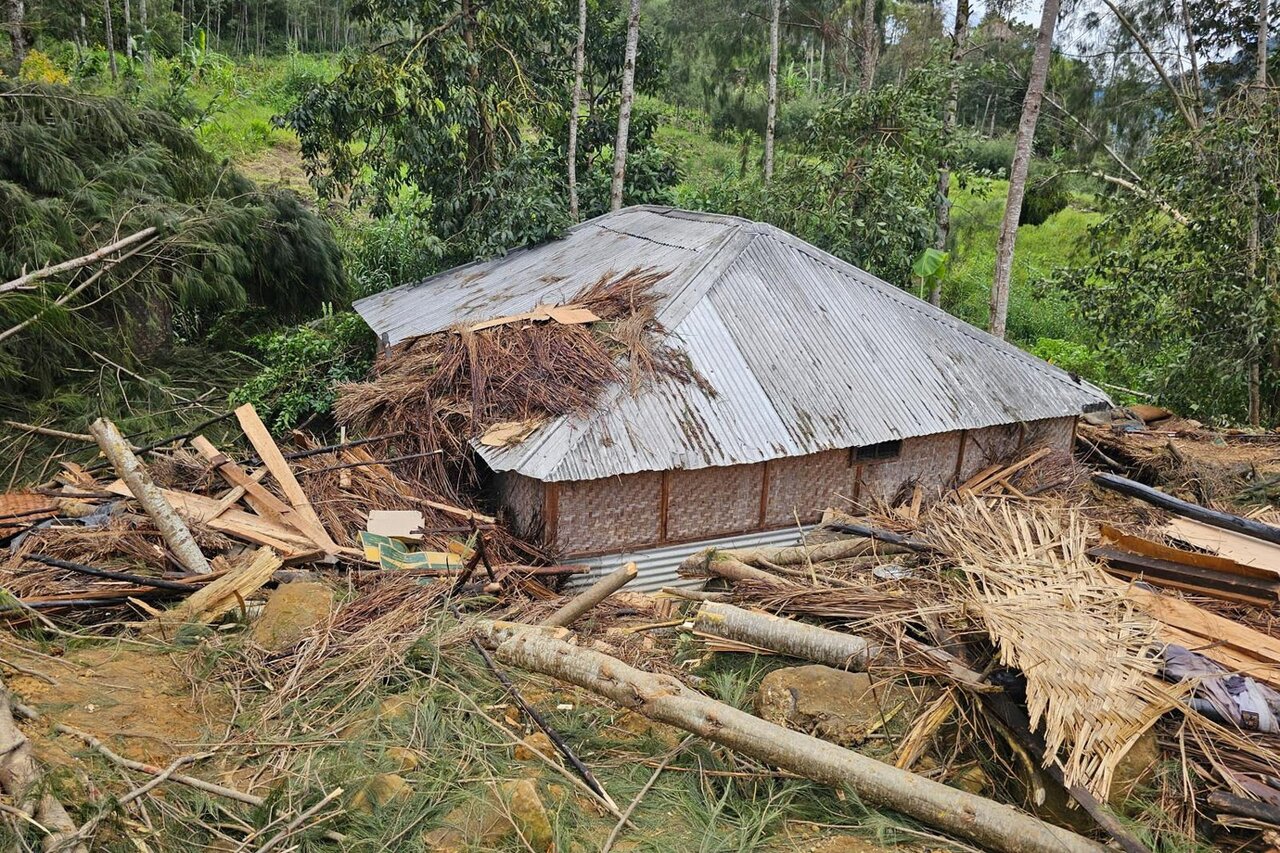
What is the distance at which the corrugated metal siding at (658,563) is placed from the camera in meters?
8.44

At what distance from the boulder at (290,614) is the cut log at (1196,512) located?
314 inches

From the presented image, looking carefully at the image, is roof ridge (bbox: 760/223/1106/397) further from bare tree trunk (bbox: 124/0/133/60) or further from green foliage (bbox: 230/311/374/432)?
bare tree trunk (bbox: 124/0/133/60)

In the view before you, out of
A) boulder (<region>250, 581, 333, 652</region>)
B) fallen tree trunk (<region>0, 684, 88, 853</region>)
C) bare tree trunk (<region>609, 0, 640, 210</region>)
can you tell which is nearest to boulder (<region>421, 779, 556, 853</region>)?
fallen tree trunk (<region>0, 684, 88, 853</region>)

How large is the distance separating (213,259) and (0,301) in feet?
15.3

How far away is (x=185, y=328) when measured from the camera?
15.0 m

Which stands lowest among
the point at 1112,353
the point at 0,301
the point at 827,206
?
the point at 1112,353

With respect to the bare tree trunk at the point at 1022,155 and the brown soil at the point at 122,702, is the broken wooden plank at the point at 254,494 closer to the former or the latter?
the brown soil at the point at 122,702

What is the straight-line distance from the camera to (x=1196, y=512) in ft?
26.1

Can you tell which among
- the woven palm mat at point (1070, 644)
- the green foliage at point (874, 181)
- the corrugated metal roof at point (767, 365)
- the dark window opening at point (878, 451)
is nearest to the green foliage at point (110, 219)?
the corrugated metal roof at point (767, 365)

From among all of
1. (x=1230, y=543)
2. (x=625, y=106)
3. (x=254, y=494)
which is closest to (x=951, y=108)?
(x=625, y=106)

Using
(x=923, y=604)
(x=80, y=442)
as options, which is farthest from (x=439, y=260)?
(x=923, y=604)

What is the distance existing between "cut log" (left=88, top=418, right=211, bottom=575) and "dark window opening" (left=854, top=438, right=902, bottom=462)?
22.9 feet

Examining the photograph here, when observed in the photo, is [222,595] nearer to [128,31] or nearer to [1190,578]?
[1190,578]

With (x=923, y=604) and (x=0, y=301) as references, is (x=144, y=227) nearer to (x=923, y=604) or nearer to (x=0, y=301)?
(x=0, y=301)
